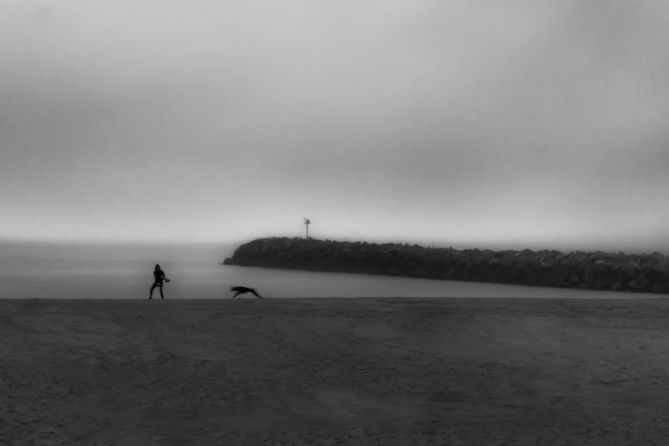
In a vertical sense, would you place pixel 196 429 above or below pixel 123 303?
below

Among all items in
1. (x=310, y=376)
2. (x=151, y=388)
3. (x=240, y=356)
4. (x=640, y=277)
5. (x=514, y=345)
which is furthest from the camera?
(x=640, y=277)

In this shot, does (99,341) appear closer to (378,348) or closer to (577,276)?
(378,348)

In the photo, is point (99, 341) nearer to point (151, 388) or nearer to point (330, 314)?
point (151, 388)

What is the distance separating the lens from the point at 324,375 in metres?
11.7

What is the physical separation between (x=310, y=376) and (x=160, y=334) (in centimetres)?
374

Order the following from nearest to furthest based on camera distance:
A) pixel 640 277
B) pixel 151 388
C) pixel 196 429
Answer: pixel 196 429 → pixel 151 388 → pixel 640 277

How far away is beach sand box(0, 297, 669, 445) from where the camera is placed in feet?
28.8

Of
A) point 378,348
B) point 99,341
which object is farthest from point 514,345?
point 99,341

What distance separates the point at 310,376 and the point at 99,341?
392cm

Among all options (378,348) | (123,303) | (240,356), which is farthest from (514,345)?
(123,303)

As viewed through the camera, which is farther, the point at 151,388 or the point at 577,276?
the point at 577,276

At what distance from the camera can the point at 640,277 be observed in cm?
5328

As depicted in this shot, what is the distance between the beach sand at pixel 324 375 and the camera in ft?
28.8

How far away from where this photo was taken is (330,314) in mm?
16906
